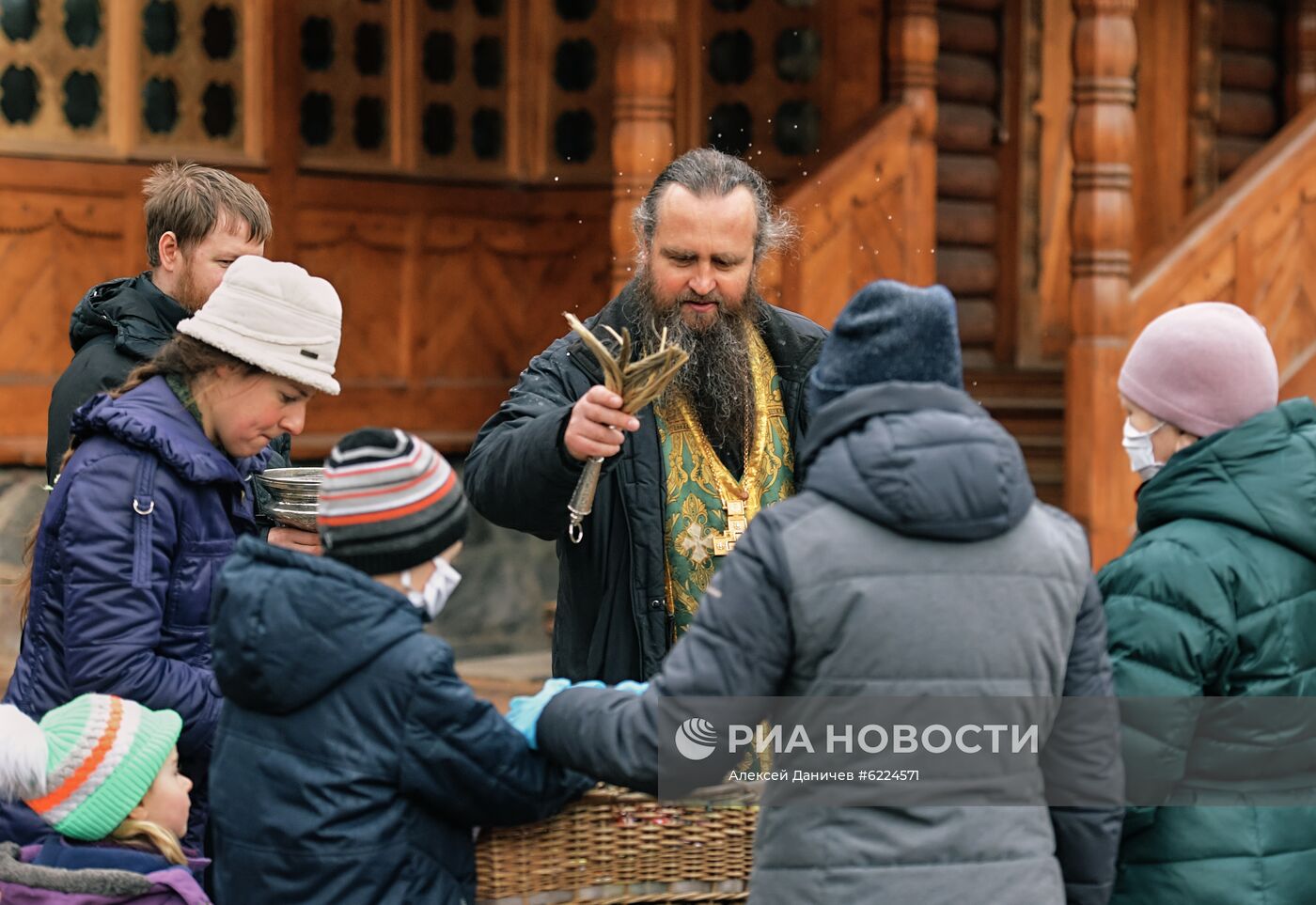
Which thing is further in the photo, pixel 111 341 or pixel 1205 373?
pixel 111 341

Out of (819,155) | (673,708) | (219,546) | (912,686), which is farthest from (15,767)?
(819,155)

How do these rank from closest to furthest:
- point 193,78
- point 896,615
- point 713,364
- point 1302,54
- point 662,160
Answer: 1. point 896,615
2. point 713,364
3. point 662,160
4. point 193,78
5. point 1302,54

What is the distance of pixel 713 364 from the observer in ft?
12.7

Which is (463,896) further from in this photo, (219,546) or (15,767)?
(219,546)

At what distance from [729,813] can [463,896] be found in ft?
1.45

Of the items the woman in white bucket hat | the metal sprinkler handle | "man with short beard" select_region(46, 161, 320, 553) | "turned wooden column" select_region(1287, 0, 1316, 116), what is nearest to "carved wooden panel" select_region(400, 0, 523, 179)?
"turned wooden column" select_region(1287, 0, 1316, 116)

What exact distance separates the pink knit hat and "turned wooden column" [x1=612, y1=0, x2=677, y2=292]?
4478mm

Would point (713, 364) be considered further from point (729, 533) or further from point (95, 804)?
point (95, 804)

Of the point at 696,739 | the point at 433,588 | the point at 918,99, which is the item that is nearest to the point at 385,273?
the point at 918,99

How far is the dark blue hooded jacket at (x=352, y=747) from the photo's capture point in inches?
104

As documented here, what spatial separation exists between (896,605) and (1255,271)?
639 centimetres

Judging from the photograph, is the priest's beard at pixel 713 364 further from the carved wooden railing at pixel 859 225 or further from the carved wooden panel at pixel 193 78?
the carved wooden panel at pixel 193 78

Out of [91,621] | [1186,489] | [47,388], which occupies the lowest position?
[47,388]

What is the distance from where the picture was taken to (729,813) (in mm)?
2898
